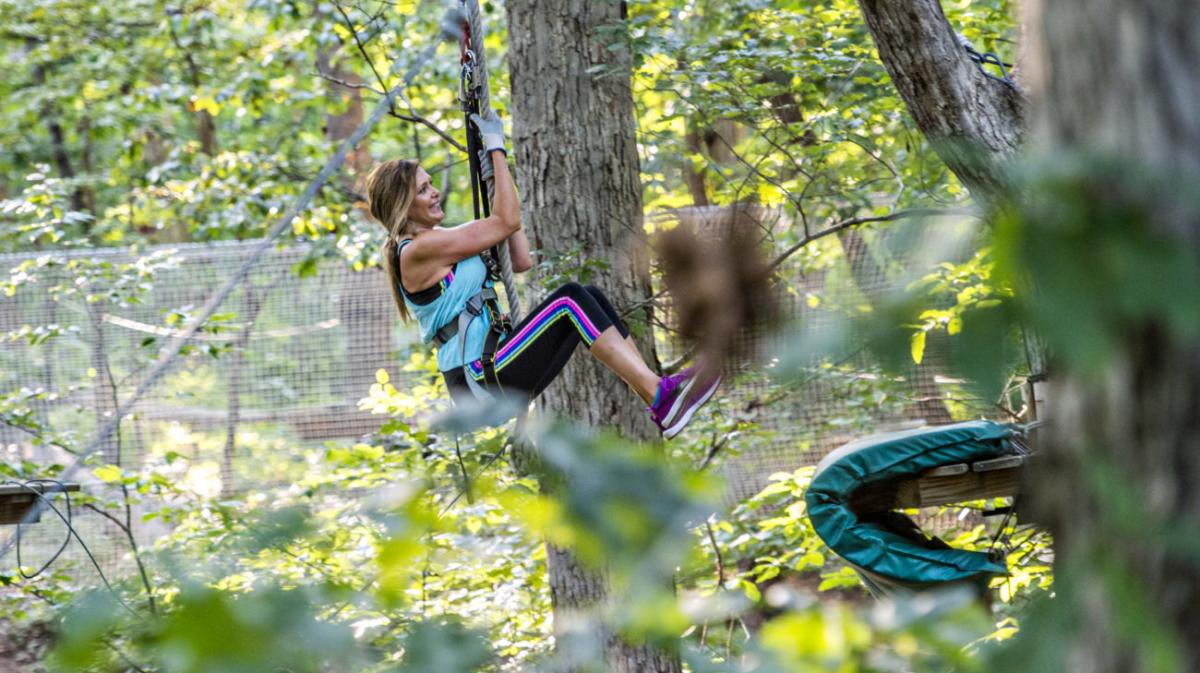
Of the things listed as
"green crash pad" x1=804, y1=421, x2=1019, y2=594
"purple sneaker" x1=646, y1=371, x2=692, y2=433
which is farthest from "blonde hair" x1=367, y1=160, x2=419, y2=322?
"green crash pad" x1=804, y1=421, x2=1019, y2=594

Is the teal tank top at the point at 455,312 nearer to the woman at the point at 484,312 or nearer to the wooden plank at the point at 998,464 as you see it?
the woman at the point at 484,312

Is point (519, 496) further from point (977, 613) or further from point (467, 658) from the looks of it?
point (977, 613)

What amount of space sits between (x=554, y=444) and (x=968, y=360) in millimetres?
327

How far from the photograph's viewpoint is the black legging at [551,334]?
3502mm

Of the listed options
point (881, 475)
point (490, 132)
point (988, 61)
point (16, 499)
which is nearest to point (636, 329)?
point (490, 132)

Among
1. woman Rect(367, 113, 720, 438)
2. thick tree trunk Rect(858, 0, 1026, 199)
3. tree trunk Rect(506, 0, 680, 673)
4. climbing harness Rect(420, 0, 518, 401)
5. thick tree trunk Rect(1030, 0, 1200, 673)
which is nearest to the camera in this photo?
thick tree trunk Rect(1030, 0, 1200, 673)

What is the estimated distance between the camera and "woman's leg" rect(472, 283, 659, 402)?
11.5ft

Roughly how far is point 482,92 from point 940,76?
158 centimetres

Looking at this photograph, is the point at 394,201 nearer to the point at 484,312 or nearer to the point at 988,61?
the point at 484,312

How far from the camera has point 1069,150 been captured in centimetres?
80

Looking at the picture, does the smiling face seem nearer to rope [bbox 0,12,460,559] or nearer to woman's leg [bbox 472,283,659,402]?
rope [bbox 0,12,460,559]

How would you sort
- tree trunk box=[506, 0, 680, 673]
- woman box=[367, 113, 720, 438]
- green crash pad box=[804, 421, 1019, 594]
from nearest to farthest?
green crash pad box=[804, 421, 1019, 594]
woman box=[367, 113, 720, 438]
tree trunk box=[506, 0, 680, 673]

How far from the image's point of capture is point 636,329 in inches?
169

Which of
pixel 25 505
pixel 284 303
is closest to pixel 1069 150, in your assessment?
pixel 25 505
